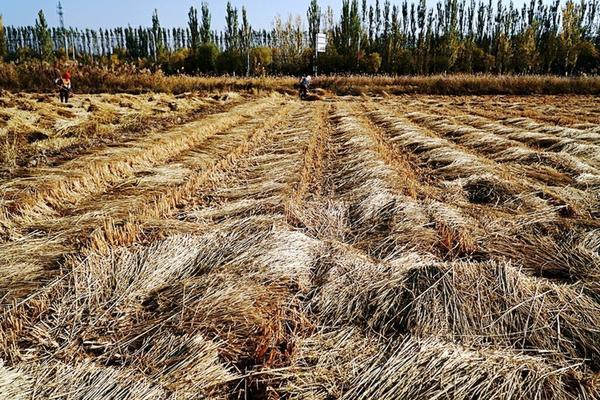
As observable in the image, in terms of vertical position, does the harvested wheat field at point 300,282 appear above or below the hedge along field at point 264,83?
below

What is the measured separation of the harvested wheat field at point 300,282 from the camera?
5.87 ft

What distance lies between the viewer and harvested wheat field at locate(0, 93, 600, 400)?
5.87ft

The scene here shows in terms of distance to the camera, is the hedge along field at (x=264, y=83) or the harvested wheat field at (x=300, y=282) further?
the hedge along field at (x=264, y=83)

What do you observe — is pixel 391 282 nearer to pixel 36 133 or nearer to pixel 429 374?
pixel 429 374

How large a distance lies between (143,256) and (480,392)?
2191 millimetres

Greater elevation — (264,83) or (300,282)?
(264,83)

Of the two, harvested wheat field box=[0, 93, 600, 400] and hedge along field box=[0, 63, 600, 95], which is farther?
hedge along field box=[0, 63, 600, 95]

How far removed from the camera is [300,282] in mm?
2574

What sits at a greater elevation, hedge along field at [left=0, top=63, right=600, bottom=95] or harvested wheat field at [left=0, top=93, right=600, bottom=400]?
hedge along field at [left=0, top=63, right=600, bottom=95]

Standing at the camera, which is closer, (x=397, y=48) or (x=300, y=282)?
(x=300, y=282)

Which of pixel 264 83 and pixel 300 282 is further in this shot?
pixel 264 83

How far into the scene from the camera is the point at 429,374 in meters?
1.78

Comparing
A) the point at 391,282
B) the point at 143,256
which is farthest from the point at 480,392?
the point at 143,256

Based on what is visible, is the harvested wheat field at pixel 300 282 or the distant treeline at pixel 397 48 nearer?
the harvested wheat field at pixel 300 282
